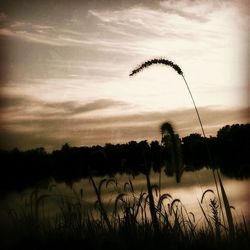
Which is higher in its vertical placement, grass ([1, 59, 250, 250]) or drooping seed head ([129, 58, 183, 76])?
drooping seed head ([129, 58, 183, 76])

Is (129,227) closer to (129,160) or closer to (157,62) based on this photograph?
(157,62)

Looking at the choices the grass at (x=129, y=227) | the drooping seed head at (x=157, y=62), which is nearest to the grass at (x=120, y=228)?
the grass at (x=129, y=227)

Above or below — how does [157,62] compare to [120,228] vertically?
above

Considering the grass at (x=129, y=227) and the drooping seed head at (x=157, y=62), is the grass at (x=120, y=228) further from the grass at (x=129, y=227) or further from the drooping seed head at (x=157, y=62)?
the drooping seed head at (x=157, y=62)

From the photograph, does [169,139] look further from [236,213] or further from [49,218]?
[49,218]

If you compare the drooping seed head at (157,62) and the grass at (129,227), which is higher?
the drooping seed head at (157,62)

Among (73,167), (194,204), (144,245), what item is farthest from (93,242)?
(73,167)

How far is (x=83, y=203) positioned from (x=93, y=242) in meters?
0.89

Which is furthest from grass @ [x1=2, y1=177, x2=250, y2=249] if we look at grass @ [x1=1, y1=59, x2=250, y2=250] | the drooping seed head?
the drooping seed head

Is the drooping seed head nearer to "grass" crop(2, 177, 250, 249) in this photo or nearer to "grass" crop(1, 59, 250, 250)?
"grass" crop(1, 59, 250, 250)

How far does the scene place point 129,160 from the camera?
722 inches

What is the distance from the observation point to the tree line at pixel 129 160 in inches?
139

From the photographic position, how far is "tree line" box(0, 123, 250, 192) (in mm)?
3529

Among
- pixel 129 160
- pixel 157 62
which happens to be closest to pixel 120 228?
pixel 157 62
